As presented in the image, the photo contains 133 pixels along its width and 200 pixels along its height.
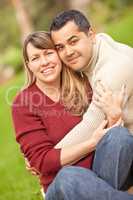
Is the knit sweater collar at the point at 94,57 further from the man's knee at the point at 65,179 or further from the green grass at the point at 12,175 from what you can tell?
the green grass at the point at 12,175

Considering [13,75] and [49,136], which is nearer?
[49,136]

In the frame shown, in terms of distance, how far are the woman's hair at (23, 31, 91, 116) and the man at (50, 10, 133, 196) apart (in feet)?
0.19

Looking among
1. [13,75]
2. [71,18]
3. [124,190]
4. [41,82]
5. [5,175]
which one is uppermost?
[71,18]

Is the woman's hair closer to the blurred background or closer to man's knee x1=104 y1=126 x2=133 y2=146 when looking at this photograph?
man's knee x1=104 y1=126 x2=133 y2=146

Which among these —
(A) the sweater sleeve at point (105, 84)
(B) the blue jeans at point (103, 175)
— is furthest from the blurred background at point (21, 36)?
(B) the blue jeans at point (103, 175)

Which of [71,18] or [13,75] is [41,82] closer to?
[71,18]

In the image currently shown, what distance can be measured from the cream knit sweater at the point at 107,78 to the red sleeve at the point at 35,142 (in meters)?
0.09

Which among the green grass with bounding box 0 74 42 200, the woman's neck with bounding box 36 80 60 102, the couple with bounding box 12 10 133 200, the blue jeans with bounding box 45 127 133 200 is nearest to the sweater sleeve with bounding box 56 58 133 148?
the couple with bounding box 12 10 133 200

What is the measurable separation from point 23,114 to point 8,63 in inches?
690

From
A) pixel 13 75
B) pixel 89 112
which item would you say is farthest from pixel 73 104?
pixel 13 75

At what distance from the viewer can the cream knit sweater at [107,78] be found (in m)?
3.81

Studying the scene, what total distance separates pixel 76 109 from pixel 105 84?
0.31 meters

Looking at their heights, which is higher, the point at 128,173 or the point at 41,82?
the point at 41,82

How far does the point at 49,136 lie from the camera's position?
391cm
